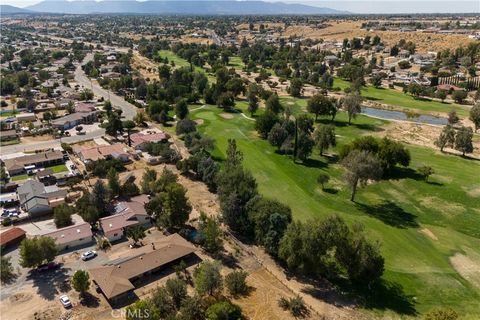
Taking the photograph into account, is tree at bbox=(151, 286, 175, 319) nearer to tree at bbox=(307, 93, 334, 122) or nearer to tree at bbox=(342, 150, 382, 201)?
tree at bbox=(342, 150, 382, 201)

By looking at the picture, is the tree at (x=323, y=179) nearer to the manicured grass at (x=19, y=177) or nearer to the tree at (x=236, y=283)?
the tree at (x=236, y=283)

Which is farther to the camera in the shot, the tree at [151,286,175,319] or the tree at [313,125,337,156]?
the tree at [313,125,337,156]

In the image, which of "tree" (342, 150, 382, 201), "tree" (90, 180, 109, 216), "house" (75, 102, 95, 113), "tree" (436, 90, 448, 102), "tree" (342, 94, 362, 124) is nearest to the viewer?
"tree" (90, 180, 109, 216)

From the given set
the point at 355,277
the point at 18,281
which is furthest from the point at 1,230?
the point at 355,277

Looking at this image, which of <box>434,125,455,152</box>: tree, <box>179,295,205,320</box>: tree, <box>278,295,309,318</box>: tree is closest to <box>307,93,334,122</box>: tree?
<box>434,125,455,152</box>: tree

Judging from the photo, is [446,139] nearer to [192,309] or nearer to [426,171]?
[426,171]

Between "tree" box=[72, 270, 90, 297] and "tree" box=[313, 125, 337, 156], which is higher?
"tree" box=[313, 125, 337, 156]
